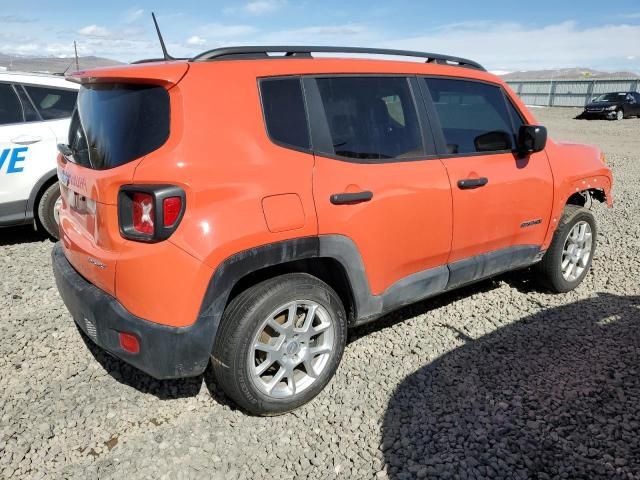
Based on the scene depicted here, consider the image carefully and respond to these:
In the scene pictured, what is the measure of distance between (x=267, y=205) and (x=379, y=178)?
0.71 meters

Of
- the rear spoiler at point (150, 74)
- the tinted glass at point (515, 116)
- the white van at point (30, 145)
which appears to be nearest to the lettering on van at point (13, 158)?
the white van at point (30, 145)

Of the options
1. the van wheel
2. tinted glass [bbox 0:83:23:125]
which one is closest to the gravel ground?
the van wheel

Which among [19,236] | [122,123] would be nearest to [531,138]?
[122,123]

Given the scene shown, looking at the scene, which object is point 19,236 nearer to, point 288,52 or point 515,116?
point 288,52

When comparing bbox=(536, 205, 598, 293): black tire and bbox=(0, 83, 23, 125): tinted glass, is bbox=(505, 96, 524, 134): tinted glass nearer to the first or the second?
bbox=(536, 205, 598, 293): black tire

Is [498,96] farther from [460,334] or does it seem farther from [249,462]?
[249,462]

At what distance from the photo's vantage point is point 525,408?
282 centimetres

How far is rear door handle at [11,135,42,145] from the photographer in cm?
508

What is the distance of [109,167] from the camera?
7.90 feet

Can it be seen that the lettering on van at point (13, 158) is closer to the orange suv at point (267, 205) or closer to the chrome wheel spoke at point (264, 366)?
the orange suv at point (267, 205)

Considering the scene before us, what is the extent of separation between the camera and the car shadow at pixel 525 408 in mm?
2425

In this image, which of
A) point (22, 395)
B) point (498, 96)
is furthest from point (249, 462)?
point (498, 96)

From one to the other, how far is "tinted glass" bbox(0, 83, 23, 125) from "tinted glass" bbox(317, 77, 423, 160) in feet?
12.9

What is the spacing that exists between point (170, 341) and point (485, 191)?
217 cm
